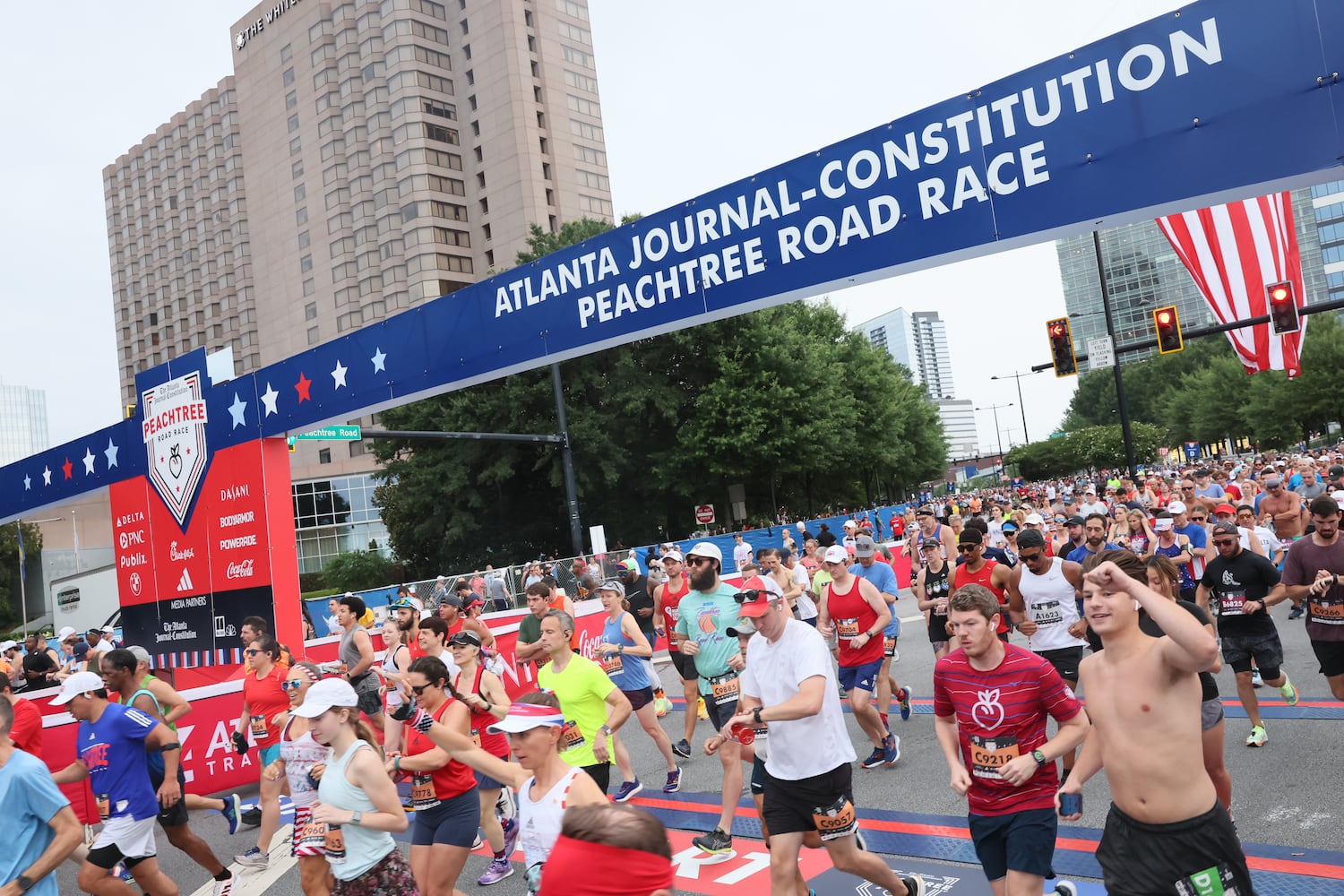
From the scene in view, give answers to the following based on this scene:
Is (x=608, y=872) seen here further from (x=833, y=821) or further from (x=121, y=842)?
(x=121, y=842)

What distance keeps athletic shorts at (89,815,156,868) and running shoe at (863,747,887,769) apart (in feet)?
18.2

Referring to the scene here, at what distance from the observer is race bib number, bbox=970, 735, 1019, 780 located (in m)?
4.43

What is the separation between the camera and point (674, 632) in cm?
911

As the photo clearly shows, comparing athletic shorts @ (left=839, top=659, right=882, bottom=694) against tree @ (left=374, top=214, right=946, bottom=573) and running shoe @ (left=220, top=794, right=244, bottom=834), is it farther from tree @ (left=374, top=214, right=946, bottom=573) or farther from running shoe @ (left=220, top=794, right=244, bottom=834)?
tree @ (left=374, top=214, right=946, bottom=573)

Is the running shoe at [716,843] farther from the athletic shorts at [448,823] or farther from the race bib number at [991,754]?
the race bib number at [991,754]

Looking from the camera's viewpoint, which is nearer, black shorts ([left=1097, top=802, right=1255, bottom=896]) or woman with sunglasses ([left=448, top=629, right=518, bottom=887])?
black shorts ([left=1097, top=802, right=1255, bottom=896])

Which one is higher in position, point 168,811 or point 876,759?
→ point 168,811

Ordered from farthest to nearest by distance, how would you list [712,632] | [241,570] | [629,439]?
[629,439] → [241,570] → [712,632]

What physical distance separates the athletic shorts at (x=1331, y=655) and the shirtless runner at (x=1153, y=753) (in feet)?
14.2

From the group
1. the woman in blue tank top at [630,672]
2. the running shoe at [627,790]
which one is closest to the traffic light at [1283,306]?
the woman in blue tank top at [630,672]

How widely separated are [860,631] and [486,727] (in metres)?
3.62

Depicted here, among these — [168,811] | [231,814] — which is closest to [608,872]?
[168,811]

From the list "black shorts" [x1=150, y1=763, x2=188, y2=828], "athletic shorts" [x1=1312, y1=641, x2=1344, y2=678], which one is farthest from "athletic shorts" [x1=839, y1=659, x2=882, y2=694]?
"black shorts" [x1=150, y1=763, x2=188, y2=828]

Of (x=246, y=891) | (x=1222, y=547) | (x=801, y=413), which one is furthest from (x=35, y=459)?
(x=801, y=413)
